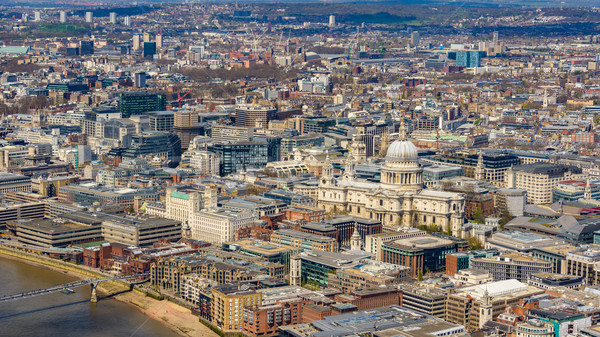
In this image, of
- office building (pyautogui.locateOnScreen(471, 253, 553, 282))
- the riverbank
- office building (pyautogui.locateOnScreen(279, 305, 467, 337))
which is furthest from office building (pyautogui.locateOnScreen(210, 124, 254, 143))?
office building (pyautogui.locateOnScreen(279, 305, 467, 337))

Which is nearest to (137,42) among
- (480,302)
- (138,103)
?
(138,103)

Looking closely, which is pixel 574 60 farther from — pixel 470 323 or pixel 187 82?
pixel 470 323

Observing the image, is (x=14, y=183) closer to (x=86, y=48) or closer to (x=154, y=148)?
(x=154, y=148)

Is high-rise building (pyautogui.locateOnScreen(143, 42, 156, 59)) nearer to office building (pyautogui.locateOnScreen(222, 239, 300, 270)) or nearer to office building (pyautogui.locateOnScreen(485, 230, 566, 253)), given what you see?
office building (pyautogui.locateOnScreen(222, 239, 300, 270))

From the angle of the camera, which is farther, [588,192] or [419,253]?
[588,192]

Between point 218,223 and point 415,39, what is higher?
point 415,39

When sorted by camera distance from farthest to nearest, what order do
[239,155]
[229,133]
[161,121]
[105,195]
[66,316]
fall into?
[161,121] → [229,133] → [239,155] → [105,195] → [66,316]
